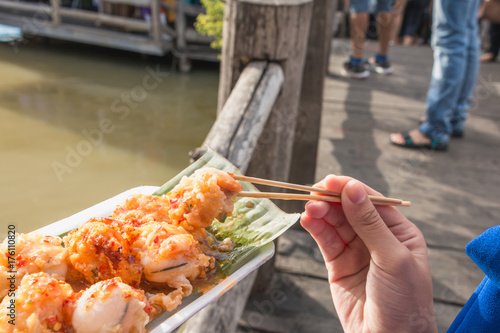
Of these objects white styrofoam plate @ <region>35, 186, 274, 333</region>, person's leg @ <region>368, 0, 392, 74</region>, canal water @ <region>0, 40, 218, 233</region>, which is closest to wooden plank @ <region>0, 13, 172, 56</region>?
canal water @ <region>0, 40, 218, 233</region>

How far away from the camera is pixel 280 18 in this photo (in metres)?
2.28

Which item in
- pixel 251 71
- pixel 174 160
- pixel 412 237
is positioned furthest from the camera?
pixel 174 160

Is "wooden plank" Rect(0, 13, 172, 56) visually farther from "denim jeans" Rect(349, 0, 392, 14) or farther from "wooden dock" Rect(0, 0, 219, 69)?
"denim jeans" Rect(349, 0, 392, 14)

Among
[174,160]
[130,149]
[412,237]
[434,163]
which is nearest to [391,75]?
[434,163]

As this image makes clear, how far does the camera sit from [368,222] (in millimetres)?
1285

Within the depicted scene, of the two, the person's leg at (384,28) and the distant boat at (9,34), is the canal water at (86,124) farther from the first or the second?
the person's leg at (384,28)

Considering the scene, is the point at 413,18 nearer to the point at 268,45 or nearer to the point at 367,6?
the point at 367,6

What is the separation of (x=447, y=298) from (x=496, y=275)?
1.97 meters

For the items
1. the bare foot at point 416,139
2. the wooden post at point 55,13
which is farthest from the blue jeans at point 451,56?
the wooden post at point 55,13

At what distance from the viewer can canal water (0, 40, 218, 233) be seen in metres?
5.69

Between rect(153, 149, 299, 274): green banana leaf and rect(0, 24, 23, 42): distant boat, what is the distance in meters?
11.3

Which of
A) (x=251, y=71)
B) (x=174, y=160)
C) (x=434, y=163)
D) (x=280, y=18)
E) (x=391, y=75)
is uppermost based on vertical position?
(x=280, y=18)

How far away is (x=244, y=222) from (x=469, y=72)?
323 centimetres

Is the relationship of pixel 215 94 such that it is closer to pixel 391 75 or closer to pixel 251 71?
pixel 391 75
